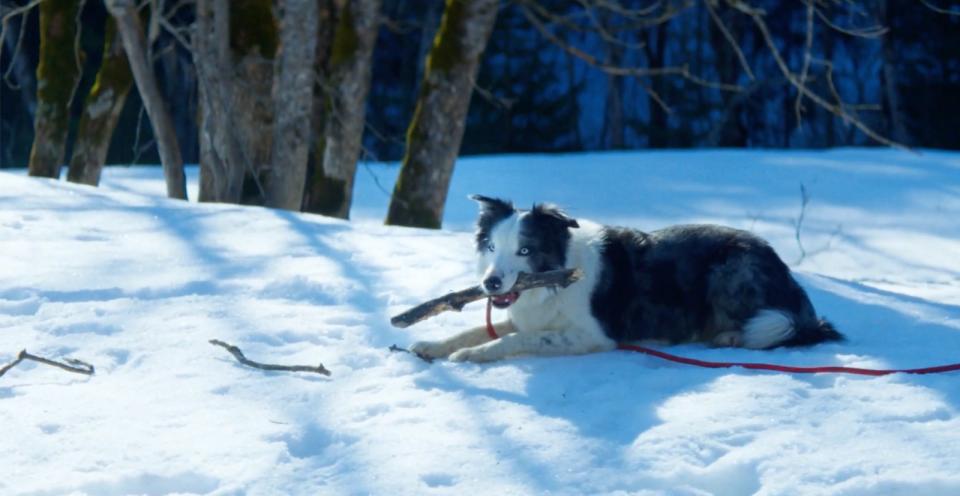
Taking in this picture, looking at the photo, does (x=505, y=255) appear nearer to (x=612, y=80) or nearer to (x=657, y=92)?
(x=657, y=92)

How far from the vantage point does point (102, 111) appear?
13.5 meters

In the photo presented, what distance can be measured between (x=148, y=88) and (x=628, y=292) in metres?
7.14

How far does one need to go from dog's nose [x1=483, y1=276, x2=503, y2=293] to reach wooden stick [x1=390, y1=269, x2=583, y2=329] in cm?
9

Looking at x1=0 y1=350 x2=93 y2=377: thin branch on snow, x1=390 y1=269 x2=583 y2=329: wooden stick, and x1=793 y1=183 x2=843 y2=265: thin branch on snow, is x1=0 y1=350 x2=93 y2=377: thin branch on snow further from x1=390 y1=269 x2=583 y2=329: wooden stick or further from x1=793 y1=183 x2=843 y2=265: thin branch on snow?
x1=793 y1=183 x2=843 y2=265: thin branch on snow

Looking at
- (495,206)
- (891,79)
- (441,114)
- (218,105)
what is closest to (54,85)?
(218,105)

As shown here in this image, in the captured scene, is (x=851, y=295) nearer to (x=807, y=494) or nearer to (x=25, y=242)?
(x=807, y=494)

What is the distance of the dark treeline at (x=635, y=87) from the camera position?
26406 millimetres

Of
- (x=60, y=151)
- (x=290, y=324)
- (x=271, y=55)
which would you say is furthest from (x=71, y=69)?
(x=290, y=324)

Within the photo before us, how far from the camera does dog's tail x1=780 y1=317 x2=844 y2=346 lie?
17.9ft

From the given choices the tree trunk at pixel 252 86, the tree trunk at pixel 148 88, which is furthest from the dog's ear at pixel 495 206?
the tree trunk at pixel 148 88

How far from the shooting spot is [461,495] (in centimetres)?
375

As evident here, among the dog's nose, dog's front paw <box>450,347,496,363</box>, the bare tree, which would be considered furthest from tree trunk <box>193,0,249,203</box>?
the dog's nose

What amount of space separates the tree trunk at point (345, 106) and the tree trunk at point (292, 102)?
517mm

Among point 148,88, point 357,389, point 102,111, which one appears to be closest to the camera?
point 357,389
